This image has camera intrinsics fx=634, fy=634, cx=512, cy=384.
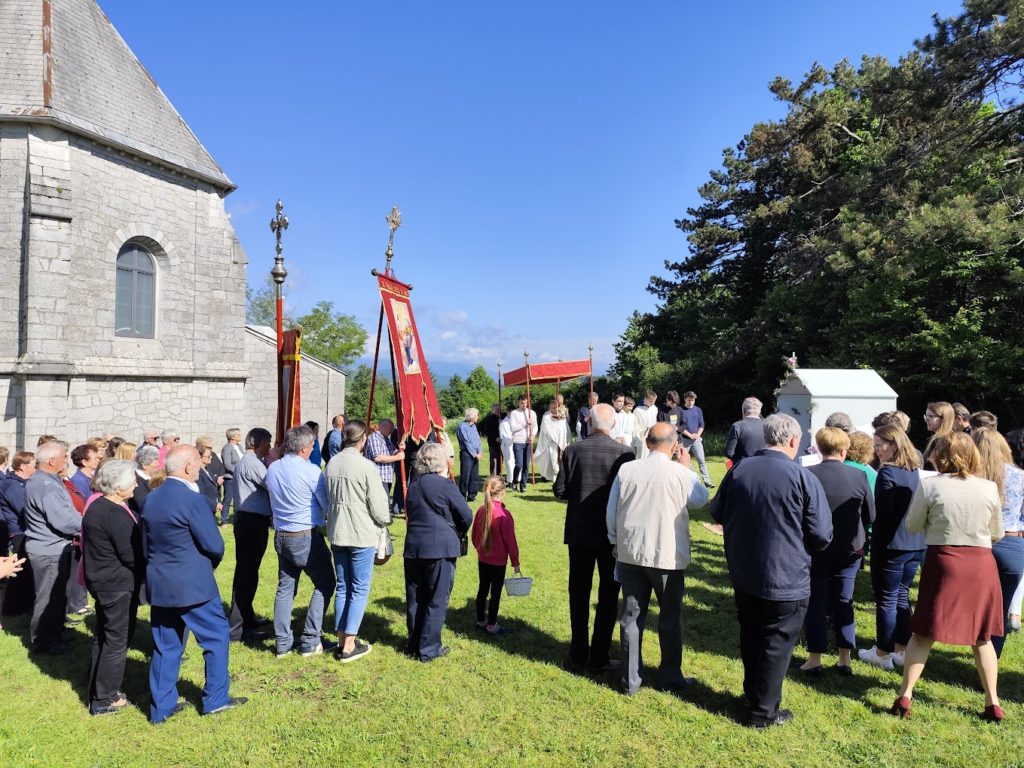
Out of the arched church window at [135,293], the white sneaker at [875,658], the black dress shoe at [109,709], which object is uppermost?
the arched church window at [135,293]

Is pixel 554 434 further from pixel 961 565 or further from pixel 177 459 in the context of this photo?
pixel 177 459

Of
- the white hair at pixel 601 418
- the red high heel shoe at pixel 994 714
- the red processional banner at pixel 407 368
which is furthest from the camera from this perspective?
the red processional banner at pixel 407 368

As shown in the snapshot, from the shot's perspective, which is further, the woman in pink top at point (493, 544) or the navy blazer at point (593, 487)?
the woman in pink top at point (493, 544)

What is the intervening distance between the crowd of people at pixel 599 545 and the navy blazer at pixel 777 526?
1cm

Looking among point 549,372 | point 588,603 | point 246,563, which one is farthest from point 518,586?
point 549,372

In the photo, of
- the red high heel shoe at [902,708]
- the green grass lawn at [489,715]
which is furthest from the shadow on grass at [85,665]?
the red high heel shoe at [902,708]

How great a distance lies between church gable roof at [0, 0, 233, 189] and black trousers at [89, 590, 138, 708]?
11642 millimetres

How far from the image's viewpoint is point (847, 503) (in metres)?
4.51

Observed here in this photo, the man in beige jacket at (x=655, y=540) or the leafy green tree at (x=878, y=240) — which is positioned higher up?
the leafy green tree at (x=878, y=240)

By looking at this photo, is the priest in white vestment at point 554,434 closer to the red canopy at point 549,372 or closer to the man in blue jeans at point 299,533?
the red canopy at point 549,372

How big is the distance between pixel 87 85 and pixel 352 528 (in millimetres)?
13629

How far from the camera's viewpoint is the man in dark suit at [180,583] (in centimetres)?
387

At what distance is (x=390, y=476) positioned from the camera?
30.0 ft

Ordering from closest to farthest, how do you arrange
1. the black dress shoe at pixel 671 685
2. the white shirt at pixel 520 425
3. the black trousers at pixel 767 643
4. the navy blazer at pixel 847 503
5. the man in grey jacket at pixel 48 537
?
the black trousers at pixel 767 643 < the black dress shoe at pixel 671 685 < the navy blazer at pixel 847 503 < the man in grey jacket at pixel 48 537 < the white shirt at pixel 520 425
